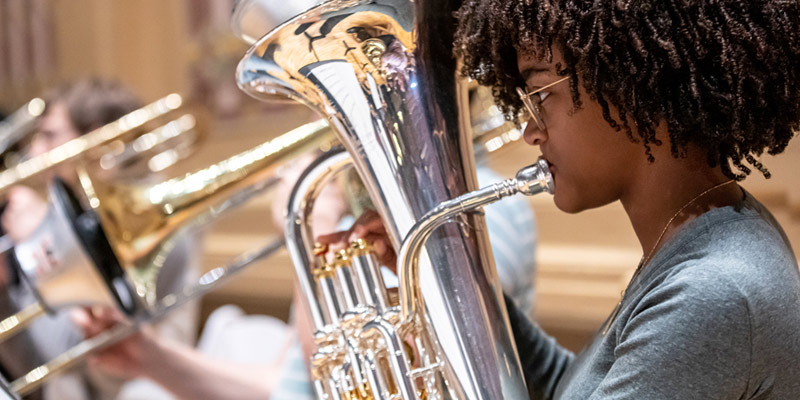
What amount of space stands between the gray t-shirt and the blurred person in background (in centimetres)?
94

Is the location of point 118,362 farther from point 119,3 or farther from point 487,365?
point 119,3

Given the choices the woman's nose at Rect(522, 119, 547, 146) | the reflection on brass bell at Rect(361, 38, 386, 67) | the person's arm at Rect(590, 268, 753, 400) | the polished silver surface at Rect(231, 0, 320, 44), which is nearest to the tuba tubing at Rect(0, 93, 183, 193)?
the polished silver surface at Rect(231, 0, 320, 44)

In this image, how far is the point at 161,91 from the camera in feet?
8.48

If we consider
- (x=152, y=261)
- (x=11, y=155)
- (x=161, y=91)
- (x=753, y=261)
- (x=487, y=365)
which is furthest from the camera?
(x=161, y=91)

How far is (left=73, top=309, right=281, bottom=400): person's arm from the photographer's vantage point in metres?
1.21

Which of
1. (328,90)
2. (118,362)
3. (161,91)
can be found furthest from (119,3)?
(328,90)

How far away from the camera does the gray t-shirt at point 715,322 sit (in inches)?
17.7

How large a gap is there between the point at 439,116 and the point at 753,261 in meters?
0.25

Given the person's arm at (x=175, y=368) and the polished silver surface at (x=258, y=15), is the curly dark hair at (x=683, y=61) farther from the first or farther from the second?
the person's arm at (x=175, y=368)

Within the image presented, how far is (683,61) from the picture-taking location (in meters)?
0.49

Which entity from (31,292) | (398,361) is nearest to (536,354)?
(398,361)

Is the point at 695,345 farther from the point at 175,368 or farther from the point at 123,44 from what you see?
the point at 123,44

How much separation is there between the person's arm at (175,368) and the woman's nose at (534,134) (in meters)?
0.79

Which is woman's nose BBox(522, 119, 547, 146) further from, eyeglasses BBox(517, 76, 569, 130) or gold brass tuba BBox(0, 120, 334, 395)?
gold brass tuba BBox(0, 120, 334, 395)
